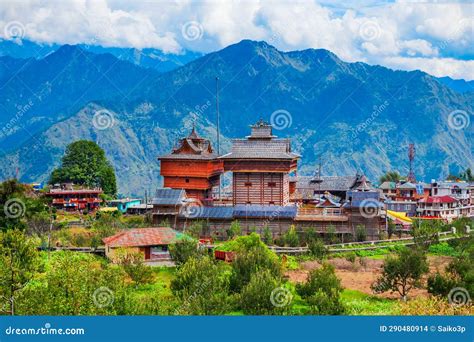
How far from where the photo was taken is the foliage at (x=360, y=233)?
134 feet

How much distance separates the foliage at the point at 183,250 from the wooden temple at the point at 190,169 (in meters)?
12.3

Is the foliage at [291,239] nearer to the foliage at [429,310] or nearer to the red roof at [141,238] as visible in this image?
the red roof at [141,238]

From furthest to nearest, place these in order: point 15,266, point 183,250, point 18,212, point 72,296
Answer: point 18,212, point 183,250, point 15,266, point 72,296

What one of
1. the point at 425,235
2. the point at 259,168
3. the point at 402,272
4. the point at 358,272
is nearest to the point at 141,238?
the point at 259,168

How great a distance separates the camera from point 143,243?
35688 mm

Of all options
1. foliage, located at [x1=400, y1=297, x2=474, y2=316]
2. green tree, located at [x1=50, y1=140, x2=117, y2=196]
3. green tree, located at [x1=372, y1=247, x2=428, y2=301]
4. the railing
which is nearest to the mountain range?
green tree, located at [x1=50, y1=140, x2=117, y2=196]

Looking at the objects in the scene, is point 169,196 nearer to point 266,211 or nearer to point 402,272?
point 266,211

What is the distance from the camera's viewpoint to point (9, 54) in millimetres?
193750

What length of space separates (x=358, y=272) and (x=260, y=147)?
12.5m

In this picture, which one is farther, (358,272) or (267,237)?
(267,237)

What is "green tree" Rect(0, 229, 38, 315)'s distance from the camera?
2272 centimetres

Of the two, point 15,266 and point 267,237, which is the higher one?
point 267,237

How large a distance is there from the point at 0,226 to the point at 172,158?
43.0 ft

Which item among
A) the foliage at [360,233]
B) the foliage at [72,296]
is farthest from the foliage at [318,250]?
the foliage at [72,296]
